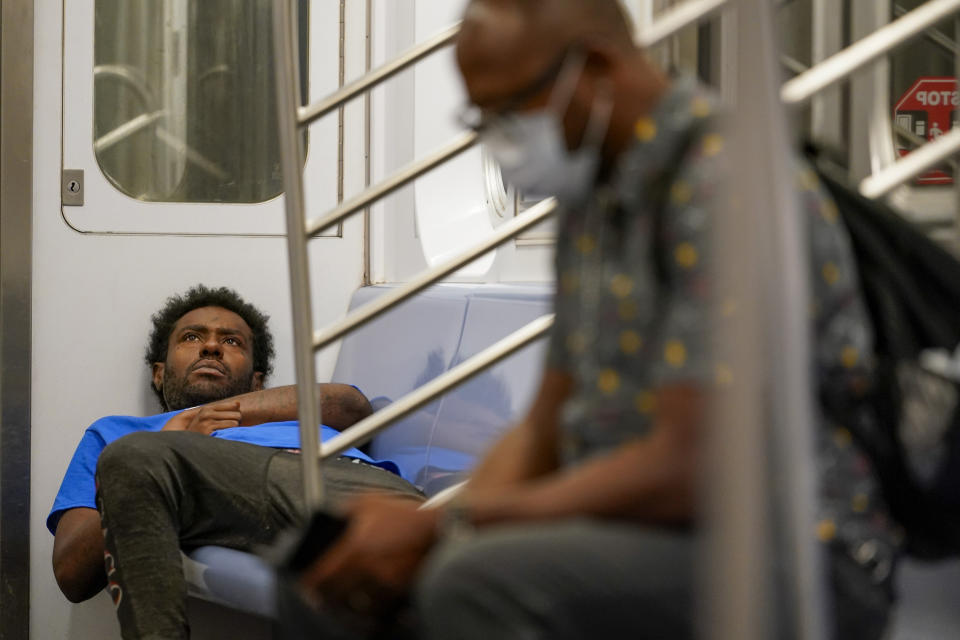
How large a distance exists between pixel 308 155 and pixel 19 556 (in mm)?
1432

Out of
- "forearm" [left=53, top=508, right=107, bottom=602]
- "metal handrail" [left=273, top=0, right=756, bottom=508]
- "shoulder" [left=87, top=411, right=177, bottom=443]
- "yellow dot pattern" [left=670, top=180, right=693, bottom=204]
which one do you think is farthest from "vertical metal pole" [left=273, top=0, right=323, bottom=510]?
"shoulder" [left=87, top=411, right=177, bottom=443]

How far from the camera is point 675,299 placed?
2.97 ft

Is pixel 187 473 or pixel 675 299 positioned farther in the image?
pixel 187 473

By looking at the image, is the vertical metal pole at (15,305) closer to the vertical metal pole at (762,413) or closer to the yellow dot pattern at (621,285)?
the yellow dot pattern at (621,285)

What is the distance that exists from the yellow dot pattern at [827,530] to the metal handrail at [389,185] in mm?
838

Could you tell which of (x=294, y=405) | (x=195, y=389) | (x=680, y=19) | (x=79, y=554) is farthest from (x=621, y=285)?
(x=195, y=389)

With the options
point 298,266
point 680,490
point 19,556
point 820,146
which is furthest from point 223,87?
point 680,490

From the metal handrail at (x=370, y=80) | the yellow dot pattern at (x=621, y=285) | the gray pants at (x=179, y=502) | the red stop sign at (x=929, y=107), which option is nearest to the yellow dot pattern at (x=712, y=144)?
the yellow dot pattern at (x=621, y=285)

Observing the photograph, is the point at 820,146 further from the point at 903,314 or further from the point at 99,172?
the point at 99,172

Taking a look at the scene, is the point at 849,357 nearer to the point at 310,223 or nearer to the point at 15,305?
the point at 310,223

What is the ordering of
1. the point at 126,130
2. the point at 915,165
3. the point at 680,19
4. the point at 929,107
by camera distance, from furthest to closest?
the point at 126,130, the point at 929,107, the point at 680,19, the point at 915,165

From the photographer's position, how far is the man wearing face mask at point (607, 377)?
2.84 ft

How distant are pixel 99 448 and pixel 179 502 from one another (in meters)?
0.50

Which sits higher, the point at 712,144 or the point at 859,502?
the point at 712,144
